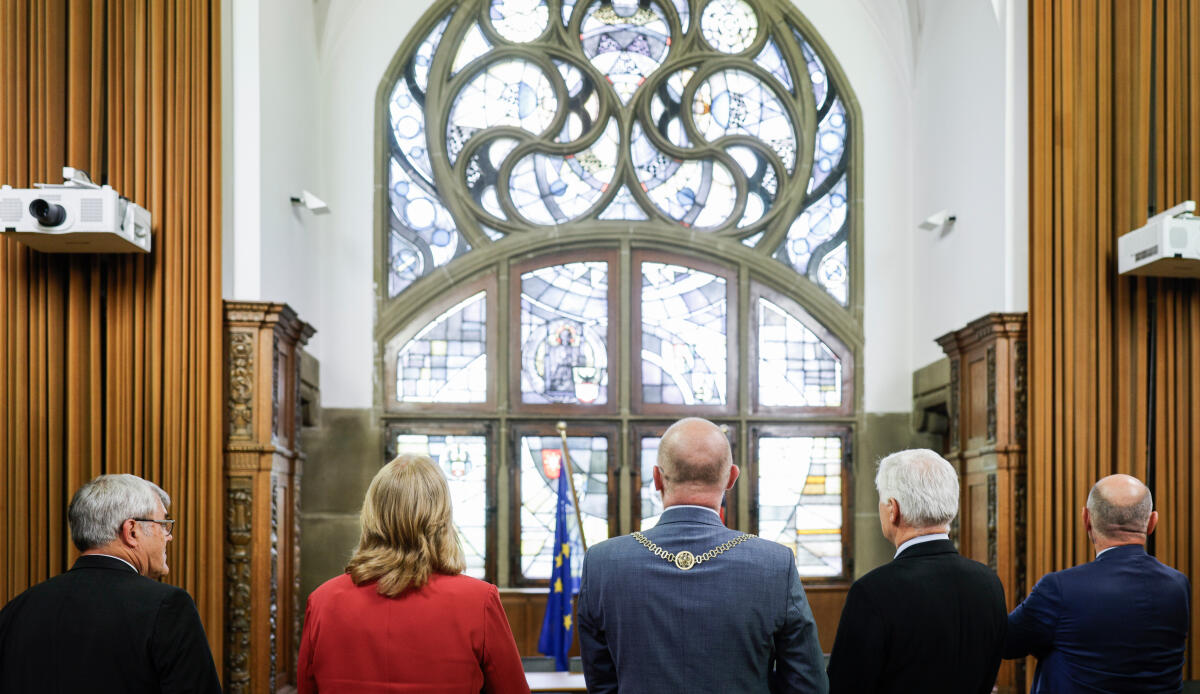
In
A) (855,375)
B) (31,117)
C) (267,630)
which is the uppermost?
(31,117)

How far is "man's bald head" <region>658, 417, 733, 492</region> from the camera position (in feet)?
9.38

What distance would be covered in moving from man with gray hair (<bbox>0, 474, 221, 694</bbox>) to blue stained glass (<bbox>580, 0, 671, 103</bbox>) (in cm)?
691

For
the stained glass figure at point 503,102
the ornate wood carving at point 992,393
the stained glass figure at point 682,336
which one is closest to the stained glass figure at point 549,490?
the stained glass figure at point 682,336

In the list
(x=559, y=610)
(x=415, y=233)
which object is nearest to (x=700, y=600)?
(x=559, y=610)

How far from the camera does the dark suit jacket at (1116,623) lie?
3654 millimetres

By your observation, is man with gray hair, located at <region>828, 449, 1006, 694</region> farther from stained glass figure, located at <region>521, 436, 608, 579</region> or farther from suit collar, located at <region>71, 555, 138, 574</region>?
stained glass figure, located at <region>521, 436, 608, 579</region>

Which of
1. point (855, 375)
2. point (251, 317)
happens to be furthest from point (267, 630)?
point (855, 375)

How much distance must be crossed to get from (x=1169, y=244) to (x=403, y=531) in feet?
16.7

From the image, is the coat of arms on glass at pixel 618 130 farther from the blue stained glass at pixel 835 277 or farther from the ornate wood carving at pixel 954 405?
the ornate wood carving at pixel 954 405

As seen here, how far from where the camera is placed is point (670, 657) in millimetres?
2824

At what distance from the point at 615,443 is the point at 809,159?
2687 millimetres

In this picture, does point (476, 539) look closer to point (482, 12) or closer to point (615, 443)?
point (615, 443)

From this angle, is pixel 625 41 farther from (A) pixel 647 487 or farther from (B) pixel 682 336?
(A) pixel 647 487

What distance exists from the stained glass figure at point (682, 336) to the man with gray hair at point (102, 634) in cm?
612
